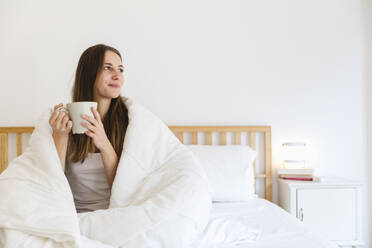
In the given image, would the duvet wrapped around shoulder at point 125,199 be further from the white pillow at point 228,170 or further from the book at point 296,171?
the book at point 296,171

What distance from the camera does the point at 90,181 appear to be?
48.3 inches

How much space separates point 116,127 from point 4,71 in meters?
1.25

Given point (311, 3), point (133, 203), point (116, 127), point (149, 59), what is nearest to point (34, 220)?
point (133, 203)

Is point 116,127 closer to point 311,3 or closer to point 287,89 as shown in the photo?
point 287,89

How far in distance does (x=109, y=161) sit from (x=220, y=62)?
1289 mm

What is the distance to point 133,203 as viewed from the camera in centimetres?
100

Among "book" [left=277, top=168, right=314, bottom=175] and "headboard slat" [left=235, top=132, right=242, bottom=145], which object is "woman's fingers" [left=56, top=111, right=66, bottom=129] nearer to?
"headboard slat" [left=235, top=132, right=242, bottom=145]

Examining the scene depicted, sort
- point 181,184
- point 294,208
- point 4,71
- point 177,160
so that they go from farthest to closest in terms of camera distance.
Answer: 1. point 4,71
2. point 294,208
3. point 177,160
4. point 181,184

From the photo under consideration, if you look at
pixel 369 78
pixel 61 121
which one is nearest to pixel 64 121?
pixel 61 121

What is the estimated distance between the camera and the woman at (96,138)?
3.67 ft

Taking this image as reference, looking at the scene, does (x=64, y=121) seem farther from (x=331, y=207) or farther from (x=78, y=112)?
(x=331, y=207)

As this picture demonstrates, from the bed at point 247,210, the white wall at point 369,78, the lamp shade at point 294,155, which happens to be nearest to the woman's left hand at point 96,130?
the bed at point 247,210

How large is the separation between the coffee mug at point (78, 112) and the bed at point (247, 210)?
0.51m

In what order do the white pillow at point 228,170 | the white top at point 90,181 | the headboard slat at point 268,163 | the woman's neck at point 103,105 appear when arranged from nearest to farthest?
the white top at point 90,181 < the woman's neck at point 103,105 < the white pillow at point 228,170 < the headboard slat at point 268,163
